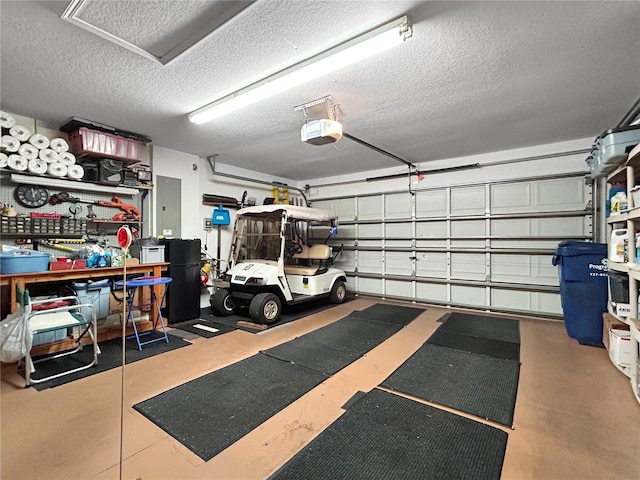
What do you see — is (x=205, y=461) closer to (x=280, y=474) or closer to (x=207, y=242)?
(x=280, y=474)

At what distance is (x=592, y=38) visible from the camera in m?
2.30

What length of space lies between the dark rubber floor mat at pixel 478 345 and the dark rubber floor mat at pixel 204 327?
3001mm

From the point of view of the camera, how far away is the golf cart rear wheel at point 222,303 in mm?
5043

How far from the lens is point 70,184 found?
394 centimetres

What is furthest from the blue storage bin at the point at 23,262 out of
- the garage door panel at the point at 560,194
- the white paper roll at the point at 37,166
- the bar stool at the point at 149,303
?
the garage door panel at the point at 560,194

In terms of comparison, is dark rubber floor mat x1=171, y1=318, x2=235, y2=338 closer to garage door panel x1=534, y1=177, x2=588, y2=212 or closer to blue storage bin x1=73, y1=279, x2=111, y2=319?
blue storage bin x1=73, y1=279, x2=111, y2=319

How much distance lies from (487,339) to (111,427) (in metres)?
4.30

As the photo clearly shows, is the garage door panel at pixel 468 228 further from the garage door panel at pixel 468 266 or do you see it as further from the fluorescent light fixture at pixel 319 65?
the fluorescent light fixture at pixel 319 65

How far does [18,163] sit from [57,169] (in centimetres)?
36

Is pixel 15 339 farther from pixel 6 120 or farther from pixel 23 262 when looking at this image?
pixel 6 120

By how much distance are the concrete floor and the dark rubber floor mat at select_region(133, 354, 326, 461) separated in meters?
0.08

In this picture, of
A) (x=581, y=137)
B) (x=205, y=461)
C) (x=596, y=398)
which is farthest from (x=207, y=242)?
(x=581, y=137)

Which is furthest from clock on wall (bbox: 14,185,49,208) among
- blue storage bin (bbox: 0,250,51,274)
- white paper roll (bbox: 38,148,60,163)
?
blue storage bin (bbox: 0,250,51,274)

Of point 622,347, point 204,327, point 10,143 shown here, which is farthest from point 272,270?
point 622,347
